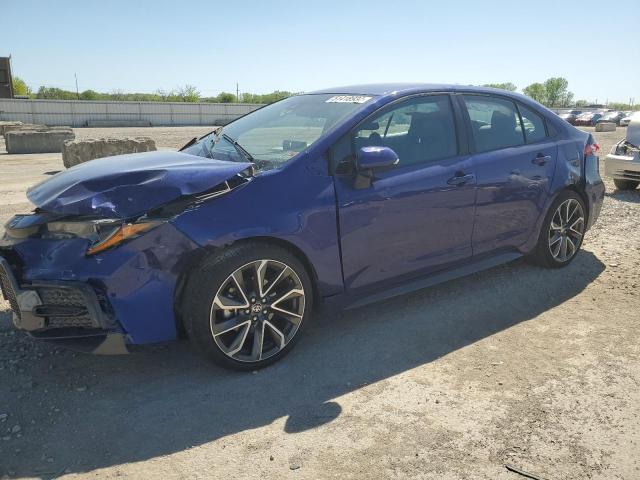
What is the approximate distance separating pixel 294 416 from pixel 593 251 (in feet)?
13.9

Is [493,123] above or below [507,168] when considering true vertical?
above

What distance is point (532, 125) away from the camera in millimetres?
4609

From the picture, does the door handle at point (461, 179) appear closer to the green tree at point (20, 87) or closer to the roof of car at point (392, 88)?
the roof of car at point (392, 88)

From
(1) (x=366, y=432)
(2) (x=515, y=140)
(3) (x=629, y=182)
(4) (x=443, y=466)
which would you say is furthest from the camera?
(3) (x=629, y=182)

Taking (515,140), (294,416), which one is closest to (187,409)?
(294,416)

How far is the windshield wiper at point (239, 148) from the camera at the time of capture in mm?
3540

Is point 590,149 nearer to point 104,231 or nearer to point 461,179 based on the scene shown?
point 461,179

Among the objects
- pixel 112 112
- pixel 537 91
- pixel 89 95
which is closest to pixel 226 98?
pixel 89 95

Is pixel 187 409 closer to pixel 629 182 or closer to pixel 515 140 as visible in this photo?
pixel 515 140

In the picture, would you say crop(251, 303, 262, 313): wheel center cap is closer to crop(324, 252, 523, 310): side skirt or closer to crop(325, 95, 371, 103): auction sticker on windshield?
crop(324, 252, 523, 310): side skirt

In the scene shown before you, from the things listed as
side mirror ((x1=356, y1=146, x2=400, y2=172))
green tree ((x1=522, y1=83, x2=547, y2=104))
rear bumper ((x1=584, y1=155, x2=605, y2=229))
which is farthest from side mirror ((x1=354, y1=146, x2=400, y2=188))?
green tree ((x1=522, y1=83, x2=547, y2=104))

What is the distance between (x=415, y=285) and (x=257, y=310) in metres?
1.26

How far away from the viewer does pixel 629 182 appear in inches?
362

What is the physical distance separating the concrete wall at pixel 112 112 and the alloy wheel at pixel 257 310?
117 ft
